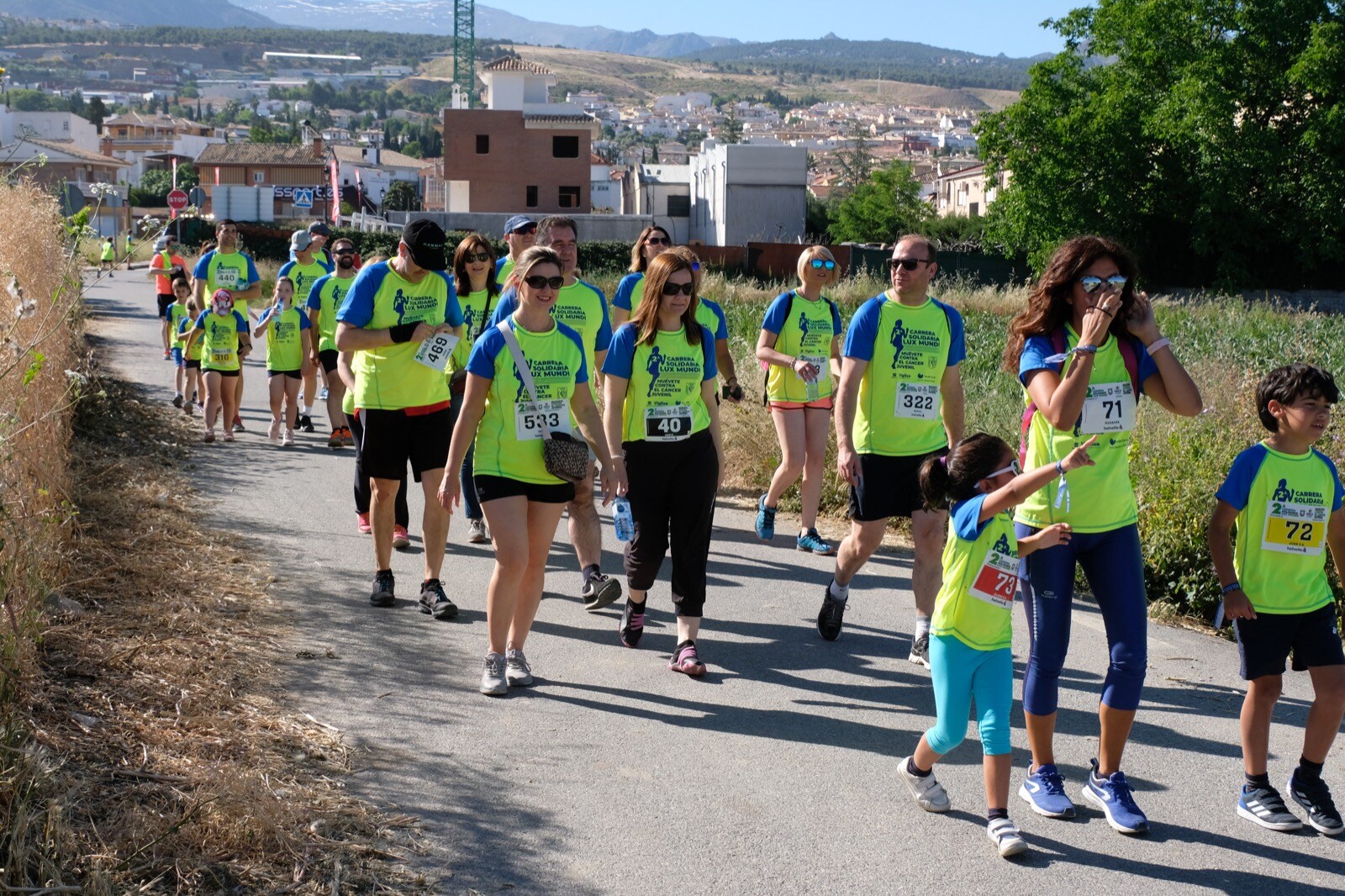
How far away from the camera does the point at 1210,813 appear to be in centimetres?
502

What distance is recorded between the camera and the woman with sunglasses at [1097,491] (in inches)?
189

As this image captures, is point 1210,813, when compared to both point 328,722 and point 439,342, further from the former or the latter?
point 439,342

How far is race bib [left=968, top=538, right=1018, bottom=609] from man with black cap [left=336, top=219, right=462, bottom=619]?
3.60 meters

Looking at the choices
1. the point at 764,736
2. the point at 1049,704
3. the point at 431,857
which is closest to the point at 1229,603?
the point at 1049,704

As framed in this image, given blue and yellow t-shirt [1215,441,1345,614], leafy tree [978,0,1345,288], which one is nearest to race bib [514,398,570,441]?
blue and yellow t-shirt [1215,441,1345,614]

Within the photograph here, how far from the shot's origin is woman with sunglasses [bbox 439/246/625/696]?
6176 millimetres

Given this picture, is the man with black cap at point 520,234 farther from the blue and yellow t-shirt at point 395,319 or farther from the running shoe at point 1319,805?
Answer: the running shoe at point 1319,805

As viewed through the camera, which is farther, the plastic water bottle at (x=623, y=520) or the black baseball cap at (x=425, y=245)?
the black baseball cap at (x=425, y=245)

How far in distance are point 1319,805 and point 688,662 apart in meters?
2.83

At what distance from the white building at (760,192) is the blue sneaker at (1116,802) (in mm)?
58667

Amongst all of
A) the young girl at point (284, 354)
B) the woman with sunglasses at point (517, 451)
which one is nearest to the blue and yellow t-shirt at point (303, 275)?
the young girl at point (284, 354)

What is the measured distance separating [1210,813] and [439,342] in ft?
15.2

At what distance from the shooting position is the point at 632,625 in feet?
23.1

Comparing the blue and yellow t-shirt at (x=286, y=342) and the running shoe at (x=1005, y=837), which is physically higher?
the blue and yellow t-shirt at (x=286, y=342)
